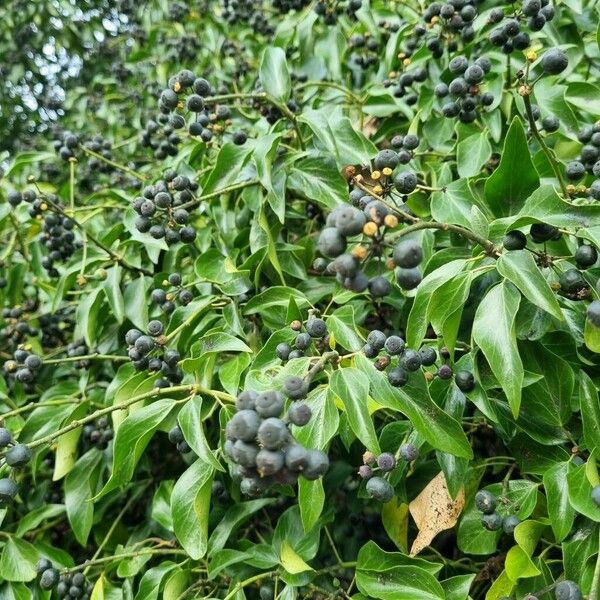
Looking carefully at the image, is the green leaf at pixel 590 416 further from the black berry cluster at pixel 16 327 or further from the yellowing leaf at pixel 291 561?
the black berry cluster at pixel 16 327

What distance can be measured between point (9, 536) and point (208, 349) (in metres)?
1.04

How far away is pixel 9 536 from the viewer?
6.84ft

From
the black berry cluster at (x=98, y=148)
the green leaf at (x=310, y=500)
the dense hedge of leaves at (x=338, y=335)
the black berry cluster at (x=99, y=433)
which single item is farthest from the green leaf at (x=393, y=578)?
the black berry cluster at (x=98, y=148)

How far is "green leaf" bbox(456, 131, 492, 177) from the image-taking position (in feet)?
6.29

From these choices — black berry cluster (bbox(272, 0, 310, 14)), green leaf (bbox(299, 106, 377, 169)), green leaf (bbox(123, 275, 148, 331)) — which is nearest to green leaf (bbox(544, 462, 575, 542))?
green leaf (bbox(299, 106, 377, 169))

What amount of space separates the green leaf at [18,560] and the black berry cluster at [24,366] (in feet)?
1.72

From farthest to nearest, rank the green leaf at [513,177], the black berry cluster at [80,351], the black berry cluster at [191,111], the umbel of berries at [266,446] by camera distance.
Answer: the black berry cluster at [80,351] → the black berry cluster at [191,111] → the green leaf at [513,177] → the umbel of berries at [266,446]

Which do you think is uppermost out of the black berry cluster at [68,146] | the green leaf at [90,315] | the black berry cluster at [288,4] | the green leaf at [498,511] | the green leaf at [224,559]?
the black berry cluster at [68,146]

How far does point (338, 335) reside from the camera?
1577 mm

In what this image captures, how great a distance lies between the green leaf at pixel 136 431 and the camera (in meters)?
1.60

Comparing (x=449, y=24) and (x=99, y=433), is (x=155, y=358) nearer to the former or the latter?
(x=99, y=433)

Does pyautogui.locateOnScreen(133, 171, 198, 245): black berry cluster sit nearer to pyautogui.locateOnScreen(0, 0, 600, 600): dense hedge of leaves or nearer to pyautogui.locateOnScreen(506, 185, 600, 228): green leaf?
pyautogui.locateOnScreen(0, 0, 600, 600): dense hedge of leaves

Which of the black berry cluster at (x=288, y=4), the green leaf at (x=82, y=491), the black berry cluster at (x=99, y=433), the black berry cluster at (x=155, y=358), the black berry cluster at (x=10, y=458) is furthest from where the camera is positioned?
the black berry cluster at (x=288, y=4)

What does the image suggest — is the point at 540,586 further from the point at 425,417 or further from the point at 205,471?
the point at 205,471
